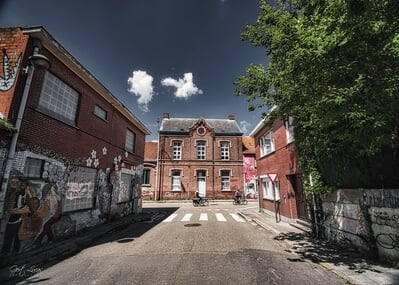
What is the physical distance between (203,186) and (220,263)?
2210 cm

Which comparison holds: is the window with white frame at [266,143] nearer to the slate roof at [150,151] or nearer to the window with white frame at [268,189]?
the window with white frame at [268,189]

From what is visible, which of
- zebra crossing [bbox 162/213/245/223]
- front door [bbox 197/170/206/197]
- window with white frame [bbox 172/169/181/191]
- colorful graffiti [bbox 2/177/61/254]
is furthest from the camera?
front door [bbox 197/170/206/197]

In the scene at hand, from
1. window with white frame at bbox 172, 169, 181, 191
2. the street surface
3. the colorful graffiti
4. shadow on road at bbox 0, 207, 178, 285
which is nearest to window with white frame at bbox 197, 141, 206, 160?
window with white frame at bbox 172, 169, 181, 191

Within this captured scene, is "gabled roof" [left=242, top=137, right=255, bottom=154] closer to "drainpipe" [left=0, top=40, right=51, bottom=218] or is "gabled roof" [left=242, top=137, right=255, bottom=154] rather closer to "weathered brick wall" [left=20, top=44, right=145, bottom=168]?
"weathered brick wall" [left=20, top=44, right=145, bottom=168]

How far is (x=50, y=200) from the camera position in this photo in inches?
Result: 261

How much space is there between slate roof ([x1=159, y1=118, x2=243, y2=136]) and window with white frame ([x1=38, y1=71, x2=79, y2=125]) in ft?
64.4

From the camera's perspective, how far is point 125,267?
15.5 feet

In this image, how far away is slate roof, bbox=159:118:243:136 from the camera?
28.5 m

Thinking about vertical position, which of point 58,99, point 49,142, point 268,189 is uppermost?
point 58,99

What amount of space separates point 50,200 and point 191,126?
23.4 meters

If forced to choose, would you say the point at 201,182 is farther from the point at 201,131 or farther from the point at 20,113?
the point at 20,113

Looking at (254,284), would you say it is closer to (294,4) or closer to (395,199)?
(395,199)

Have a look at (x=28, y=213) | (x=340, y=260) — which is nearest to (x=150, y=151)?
(x=28, y=213)

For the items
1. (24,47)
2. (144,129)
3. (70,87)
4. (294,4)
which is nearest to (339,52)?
(294,4)
